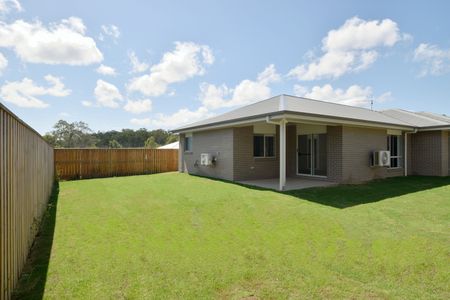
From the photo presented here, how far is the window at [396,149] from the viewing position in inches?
554

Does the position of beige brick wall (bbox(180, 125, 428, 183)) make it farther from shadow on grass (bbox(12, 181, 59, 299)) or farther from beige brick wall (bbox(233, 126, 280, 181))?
shadow on grass (bbox(12, 181, 59, 299))

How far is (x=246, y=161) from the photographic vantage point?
40.8 feet

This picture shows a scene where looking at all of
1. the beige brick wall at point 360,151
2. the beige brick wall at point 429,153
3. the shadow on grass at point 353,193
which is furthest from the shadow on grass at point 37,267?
the beige brick wall at point 429,153

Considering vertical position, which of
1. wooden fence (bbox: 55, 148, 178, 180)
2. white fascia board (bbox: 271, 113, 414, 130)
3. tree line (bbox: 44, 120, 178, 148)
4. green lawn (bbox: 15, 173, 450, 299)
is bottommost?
green lawn (bbox: 15, 173, 450, 299)

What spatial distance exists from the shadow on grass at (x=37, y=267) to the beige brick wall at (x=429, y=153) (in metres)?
17.0

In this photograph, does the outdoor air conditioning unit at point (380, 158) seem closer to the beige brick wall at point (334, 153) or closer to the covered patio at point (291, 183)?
the beige brick wall at point (334, 153)

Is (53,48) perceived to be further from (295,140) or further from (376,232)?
(376,232)

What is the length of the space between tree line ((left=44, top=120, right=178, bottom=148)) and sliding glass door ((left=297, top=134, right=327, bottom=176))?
4126cm

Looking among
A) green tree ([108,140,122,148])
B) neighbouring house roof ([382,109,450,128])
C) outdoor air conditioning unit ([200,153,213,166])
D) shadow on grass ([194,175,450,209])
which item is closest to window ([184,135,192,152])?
outdoor air conditioning unit ([200,153,213,166])

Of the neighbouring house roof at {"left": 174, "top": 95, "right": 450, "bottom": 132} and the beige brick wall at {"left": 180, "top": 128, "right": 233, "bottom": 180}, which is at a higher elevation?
the neighbouring house roof at {"left": 174, "top": 95, "right": 450, "bottom": 132}

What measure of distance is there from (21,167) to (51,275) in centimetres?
157

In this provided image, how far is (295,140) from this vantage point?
43.8 ft

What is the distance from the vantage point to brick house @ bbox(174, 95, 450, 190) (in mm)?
11172

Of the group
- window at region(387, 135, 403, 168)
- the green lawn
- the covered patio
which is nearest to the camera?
the green lawn
